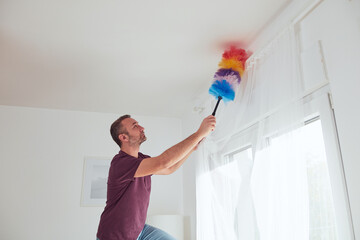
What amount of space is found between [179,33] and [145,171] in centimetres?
112

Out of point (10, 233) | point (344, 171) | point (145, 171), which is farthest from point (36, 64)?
point (344, 171)

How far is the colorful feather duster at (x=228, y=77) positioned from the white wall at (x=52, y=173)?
6.35 ft

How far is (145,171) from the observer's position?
6.97ft

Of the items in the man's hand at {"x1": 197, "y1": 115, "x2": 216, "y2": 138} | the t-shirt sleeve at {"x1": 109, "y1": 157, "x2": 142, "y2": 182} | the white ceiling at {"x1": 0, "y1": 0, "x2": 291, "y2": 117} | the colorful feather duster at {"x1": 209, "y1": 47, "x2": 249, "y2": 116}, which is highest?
the white ceiling at {"x1": 0, "y1": 0, "x2": 291, "y2": 117}

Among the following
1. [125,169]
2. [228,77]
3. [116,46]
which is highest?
[116,46]

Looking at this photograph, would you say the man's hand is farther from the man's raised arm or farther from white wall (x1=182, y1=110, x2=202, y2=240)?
white wall (x1=182, y1=110, x2=202, y2=240)

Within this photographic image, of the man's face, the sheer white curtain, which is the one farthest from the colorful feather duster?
the man's face

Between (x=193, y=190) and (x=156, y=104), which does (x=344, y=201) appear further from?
(x=156, y=104)

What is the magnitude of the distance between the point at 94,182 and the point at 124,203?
1690 millimetres

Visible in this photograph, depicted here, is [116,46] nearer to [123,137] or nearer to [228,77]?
[123,137]

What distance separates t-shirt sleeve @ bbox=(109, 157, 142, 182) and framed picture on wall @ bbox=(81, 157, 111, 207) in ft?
5.14

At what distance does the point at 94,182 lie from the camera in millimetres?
3727

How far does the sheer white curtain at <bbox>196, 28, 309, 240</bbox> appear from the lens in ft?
5.92

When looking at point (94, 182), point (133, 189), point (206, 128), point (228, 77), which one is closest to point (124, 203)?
point (133, 189)
